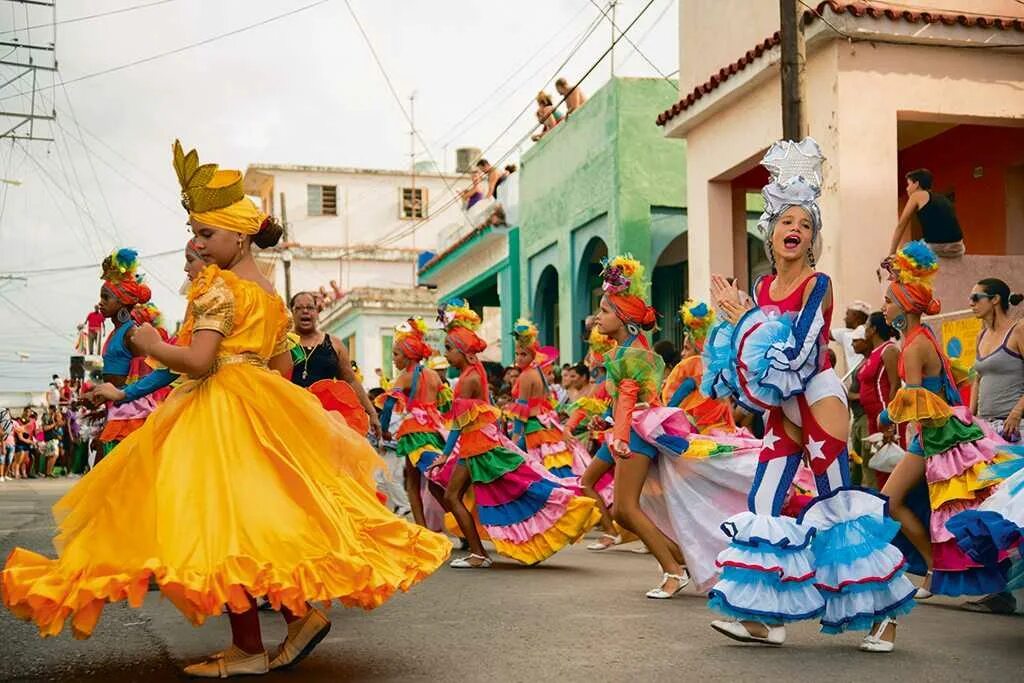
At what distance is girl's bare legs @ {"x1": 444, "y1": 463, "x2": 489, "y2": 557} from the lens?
34.6 feet

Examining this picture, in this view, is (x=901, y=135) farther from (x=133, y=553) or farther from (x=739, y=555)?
(x=133, y=553)

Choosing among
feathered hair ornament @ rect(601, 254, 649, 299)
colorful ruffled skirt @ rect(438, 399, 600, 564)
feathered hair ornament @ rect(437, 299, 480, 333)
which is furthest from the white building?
feathered hair ornament @ rect(601, 254, 649, 299)

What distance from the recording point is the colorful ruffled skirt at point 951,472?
7.97m

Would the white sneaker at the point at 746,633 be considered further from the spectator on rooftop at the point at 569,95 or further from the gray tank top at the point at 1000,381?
the spectator on rooftop at the point at 569,95

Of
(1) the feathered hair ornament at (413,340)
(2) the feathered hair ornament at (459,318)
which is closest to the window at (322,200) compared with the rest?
(1) the feathered hair ornament at (413,340)

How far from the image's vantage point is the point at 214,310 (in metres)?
5.80

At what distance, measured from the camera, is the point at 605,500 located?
42.0 ft

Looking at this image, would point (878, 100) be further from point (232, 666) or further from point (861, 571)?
point (232, 666)

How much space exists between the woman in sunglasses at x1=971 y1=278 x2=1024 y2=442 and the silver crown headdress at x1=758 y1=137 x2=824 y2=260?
108 inches

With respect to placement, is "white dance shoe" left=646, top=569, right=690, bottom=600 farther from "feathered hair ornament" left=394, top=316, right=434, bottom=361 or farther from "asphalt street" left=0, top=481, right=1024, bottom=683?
"feathered hair ornament" left=394, top=316, right=434, bottom=361

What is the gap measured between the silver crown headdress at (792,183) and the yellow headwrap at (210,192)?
253 cm

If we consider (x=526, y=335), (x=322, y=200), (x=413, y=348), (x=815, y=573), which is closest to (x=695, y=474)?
(x=815, y=573)

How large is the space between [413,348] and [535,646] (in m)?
6.03

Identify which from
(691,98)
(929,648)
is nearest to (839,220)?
(691,98)
